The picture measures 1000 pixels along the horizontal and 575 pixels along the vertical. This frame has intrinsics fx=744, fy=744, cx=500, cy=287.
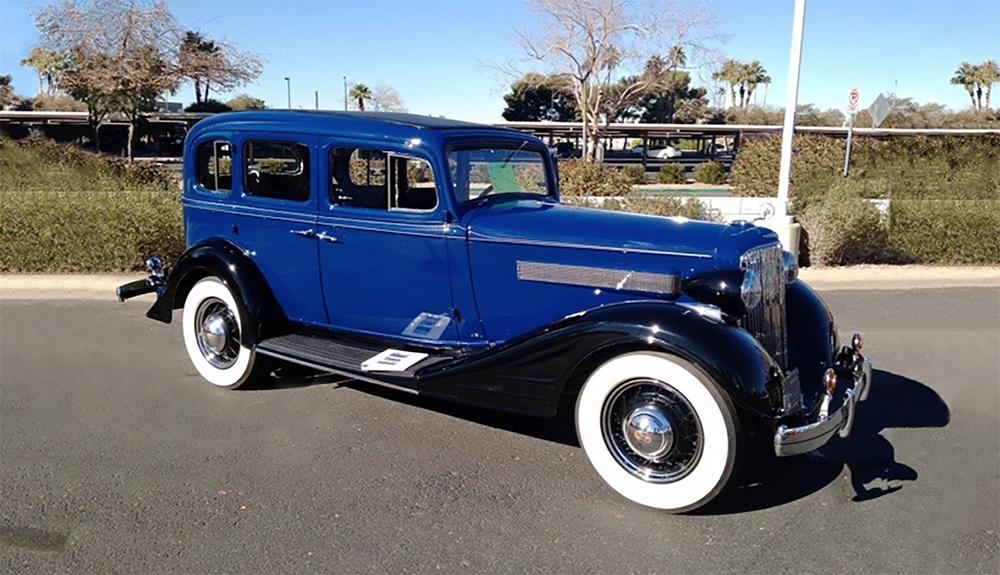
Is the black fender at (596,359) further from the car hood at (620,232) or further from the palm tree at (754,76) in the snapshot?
the palm tree at (754,76)

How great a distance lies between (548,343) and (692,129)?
137 ft

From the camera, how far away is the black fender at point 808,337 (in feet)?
13.1

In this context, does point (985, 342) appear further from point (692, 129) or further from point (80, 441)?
point (692, 129)

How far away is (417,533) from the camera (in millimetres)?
3150

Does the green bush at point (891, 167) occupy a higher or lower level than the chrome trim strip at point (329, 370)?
higher

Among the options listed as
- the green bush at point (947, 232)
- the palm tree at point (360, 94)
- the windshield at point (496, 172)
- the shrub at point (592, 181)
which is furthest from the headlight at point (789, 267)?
the palm tree at point (360, 94)

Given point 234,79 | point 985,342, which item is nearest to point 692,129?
point 234,79

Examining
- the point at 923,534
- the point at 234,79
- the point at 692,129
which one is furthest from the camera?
the point at 692,129

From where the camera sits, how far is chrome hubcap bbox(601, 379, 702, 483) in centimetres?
331

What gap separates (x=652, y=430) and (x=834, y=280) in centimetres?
629

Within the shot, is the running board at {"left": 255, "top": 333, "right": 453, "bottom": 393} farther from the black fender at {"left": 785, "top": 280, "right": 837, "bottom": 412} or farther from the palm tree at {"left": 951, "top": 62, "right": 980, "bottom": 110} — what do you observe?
the palm tree at {"left": 951, "top": 62, "right": 980, "bottom": 110}

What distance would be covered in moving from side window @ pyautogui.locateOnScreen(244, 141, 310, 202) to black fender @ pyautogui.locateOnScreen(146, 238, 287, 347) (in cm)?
45

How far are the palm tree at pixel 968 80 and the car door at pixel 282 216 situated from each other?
66774 mm

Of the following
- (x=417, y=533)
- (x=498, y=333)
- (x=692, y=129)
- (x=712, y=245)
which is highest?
(x=692, y=129)
